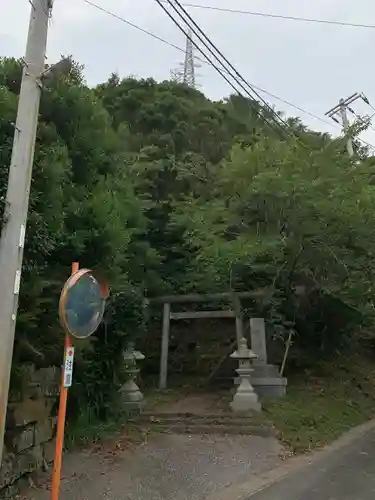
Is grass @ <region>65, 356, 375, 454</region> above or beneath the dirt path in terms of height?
above

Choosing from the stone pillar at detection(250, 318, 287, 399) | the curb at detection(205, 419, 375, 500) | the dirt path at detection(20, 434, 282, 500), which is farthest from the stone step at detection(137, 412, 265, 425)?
the stone pillar at detection(250, 318, 287, 399)

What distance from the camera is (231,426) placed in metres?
9.27

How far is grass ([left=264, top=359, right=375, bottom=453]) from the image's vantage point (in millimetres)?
9221

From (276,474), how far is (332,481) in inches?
28.6

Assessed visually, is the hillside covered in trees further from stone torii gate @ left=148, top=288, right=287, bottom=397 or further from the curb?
the curb

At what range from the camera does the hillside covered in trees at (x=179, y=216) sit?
6.30 m

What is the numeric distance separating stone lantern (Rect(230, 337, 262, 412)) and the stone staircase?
27 cm

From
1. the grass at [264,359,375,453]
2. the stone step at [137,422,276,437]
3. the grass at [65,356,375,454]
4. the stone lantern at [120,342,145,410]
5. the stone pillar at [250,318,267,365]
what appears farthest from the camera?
the stone pillar at [250,318,267,365]

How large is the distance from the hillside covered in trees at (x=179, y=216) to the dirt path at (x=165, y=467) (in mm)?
1113

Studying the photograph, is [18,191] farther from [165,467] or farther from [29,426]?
[165,467]

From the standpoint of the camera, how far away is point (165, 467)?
7039 mm

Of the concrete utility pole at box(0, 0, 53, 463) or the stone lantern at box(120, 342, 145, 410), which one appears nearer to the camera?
the concrete utility pole at box(0, 0, 53, 463)

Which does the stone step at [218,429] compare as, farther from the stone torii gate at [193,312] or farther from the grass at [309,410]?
the stone torii gate at [193,312]

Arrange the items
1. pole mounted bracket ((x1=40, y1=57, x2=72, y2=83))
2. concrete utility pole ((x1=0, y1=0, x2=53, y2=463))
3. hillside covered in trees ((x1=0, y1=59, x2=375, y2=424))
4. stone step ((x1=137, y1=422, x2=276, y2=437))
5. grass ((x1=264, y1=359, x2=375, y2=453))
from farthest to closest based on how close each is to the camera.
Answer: grass ((x1=264, y1=359, x2=375, y2=453)) → stone step ((x1=137, y1=422, x2=276, y2=437)) → hillside covered in trees ((x1=0, y1=59, x2=375, y2=424)) → pole mounted bracket ((x1=40, y1=57, x2=72, y2=83)) → concrete utility pole ((x1=0, y1=0, x2=53, y2=463))
